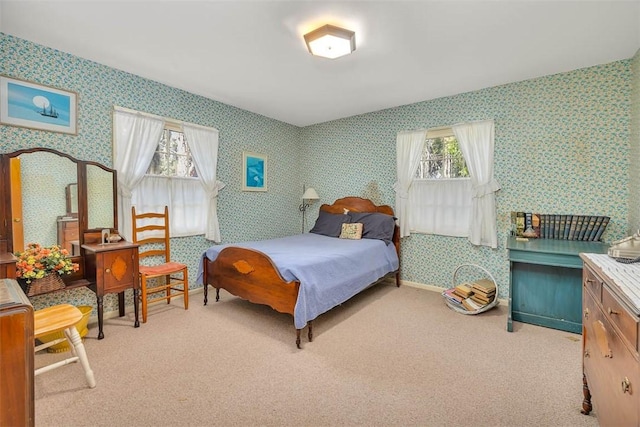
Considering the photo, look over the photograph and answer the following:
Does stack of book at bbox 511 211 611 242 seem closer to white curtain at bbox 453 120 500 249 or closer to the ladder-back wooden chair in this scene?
white curtain at bbox 453 120 500 249

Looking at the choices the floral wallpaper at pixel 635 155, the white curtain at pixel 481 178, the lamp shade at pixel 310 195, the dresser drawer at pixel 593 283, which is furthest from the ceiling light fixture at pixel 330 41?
the lamp shade at pixel 310 195

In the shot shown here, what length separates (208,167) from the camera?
3836 mm

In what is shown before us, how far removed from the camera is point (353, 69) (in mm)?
3020

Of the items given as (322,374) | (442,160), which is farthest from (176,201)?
(442,160)

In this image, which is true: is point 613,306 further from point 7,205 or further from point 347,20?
point 7,205

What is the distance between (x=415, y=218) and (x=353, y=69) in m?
2.07

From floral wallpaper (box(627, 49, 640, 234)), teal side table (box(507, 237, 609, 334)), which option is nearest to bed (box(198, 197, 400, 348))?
teal side table (box(507, 237, 609, 334))

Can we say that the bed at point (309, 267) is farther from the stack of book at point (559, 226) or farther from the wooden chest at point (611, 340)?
the wooden chest at point (611, 340)

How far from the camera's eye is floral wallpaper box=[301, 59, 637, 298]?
9.43 feet

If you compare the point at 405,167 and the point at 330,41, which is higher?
the point at 330,41

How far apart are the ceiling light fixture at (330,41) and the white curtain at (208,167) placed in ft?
6.38

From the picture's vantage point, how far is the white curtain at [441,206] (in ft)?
12.2

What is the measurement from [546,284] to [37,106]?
479cm

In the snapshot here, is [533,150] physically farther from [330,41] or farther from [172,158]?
[172,158]
